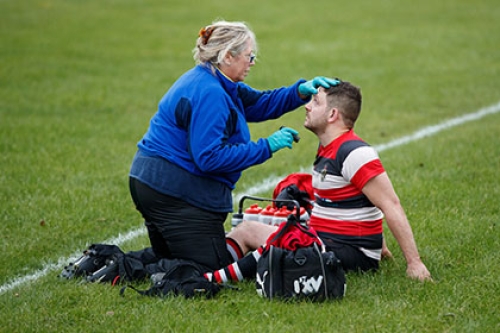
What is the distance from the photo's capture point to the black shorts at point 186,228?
19.2 ft

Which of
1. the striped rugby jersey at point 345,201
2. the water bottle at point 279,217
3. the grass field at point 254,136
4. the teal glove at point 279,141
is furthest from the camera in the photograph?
the water bottle at point 279,217

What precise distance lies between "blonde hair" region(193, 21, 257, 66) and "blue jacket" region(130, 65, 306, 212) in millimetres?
98

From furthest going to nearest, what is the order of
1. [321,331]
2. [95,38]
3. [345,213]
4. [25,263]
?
[95,38], [25,263], [345,213], [321,331]

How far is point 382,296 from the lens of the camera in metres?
5.39

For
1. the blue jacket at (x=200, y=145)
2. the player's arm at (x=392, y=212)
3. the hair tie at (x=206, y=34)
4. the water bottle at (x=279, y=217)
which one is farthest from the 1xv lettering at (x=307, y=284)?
the hair tie at (x=206, y=34)

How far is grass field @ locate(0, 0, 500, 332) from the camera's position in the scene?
5137 millimetres

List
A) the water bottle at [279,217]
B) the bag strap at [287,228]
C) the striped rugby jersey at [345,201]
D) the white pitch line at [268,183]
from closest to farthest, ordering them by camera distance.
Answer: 1. the bag strap at [287,228]
2. the striped rugby jersey at [345,201]
3. the white pitch line at [268,183]
4. the water bottle at [279,217]

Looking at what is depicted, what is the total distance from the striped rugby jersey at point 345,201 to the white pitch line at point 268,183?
202 centimetres

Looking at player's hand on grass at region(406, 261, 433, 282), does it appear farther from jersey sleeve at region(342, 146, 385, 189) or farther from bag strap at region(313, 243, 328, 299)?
bag strap at region(313, 243, 328, 299)

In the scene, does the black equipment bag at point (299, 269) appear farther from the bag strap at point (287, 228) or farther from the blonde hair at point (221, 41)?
the blonde hair at point (221, 41)

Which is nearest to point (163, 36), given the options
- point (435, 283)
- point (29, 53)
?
point (29, 53)

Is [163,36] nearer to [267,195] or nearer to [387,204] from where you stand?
[267,195]

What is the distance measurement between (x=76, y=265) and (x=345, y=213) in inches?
78.5

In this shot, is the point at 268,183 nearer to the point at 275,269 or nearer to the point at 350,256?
the point at 350,256
